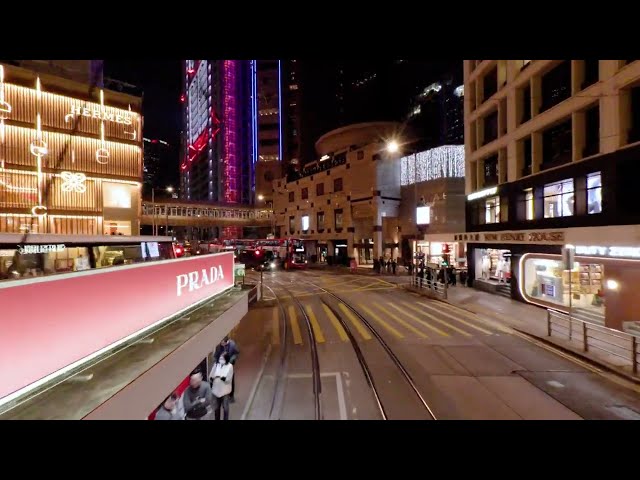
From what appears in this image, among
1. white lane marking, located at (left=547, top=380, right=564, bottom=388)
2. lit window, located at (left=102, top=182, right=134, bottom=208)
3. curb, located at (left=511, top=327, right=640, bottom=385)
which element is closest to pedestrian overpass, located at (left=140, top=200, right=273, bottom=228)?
lit window, located at (left=102, top=182, right=134, bottom=208)

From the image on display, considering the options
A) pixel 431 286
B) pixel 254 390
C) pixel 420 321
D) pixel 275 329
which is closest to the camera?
pixel 254 390

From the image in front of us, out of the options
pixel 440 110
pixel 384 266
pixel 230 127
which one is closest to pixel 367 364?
pixel 384 266

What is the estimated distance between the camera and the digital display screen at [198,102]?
101250mm

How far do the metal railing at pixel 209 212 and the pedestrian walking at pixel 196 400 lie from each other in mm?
33556

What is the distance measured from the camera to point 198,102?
4274 inches

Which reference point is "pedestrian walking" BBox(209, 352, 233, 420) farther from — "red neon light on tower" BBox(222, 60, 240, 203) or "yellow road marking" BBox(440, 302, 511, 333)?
"red neon light on tower" BBox(222, 60, 240, 203)

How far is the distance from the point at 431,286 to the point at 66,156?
2854 centimetres

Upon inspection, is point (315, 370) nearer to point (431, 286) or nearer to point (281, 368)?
point (281, 368)

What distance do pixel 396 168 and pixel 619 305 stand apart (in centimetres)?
3005

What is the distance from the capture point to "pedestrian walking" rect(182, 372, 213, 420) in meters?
5.36
